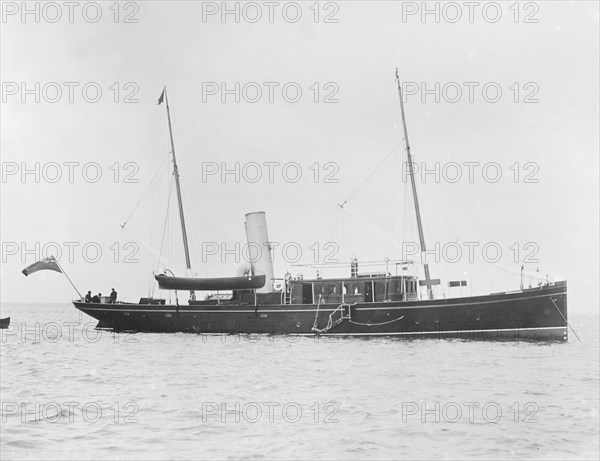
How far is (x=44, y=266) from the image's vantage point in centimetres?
3722

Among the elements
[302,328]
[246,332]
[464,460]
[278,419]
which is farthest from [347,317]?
[464,460]

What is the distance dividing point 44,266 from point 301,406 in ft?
87.1

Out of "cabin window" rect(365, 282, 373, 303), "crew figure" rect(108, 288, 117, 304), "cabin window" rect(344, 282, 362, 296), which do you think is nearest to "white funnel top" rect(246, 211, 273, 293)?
"cabin window" rect(344, 282, 362, 296)

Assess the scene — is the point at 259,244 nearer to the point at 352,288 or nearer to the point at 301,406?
the point at 352,288

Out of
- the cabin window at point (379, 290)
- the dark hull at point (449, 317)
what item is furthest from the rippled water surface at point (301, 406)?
the cabin window at point (379, 290)

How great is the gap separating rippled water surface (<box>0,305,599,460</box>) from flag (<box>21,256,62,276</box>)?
12.1 m

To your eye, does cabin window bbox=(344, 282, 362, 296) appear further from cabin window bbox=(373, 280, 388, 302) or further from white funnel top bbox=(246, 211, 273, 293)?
white funnel top bbox=(246, 211, 273, 293)

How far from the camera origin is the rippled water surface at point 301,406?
11.1 meters

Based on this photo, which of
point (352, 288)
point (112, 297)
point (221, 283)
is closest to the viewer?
point (352, 288)

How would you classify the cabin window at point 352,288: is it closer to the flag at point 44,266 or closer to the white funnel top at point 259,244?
the white funnel top at point 259,244

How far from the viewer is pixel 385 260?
1330 inches

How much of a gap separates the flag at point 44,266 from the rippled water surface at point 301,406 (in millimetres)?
12106

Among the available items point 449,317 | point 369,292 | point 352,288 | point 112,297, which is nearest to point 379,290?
point 369,292

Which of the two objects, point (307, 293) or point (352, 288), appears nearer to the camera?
point (352, 288)
